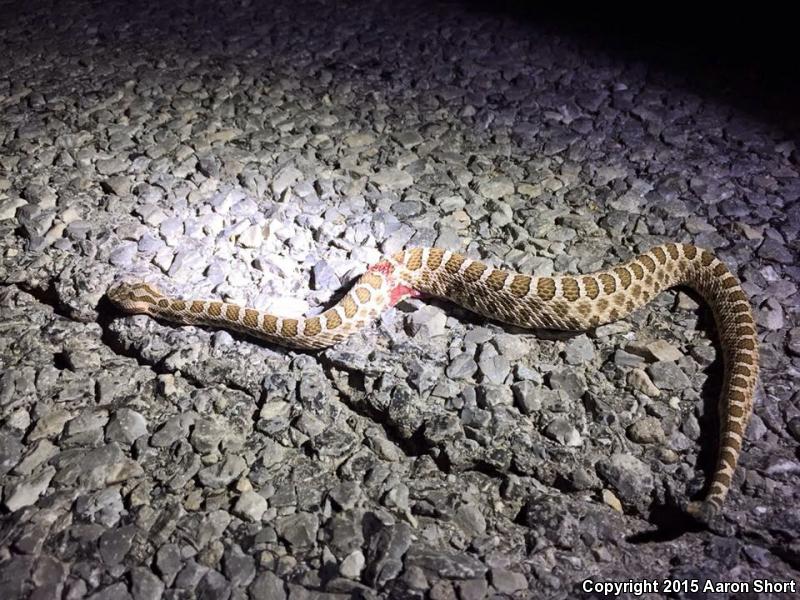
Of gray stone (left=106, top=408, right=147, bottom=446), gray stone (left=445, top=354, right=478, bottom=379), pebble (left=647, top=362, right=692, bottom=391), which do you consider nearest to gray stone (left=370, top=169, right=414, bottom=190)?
gray stone (left=445, top=354, right=478, bottom=379)

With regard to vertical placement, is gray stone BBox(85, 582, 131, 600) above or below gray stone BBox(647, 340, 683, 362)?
below

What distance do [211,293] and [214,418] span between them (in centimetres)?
108

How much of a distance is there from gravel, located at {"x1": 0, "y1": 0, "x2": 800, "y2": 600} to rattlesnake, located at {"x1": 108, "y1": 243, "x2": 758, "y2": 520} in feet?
0.41

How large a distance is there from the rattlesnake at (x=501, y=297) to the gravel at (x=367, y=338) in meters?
0.13

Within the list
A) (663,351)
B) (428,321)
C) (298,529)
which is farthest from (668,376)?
(298,529)

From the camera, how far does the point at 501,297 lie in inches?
170

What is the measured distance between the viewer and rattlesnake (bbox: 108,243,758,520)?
13.6ft

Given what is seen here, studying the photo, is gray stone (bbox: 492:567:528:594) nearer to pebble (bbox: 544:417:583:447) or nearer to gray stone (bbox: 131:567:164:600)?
pebble (bbox: 544:417:583:447)

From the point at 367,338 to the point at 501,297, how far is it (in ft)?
2.97

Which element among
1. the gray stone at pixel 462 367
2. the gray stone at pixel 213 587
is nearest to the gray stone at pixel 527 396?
the gray stone at pixel 462 367

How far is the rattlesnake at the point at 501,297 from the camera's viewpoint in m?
4.15

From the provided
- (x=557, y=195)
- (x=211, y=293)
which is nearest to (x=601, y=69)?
(x=557, y=195)

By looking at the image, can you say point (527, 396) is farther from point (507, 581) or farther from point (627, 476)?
point (507, 581)

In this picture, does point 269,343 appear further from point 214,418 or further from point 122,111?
point 122,111
